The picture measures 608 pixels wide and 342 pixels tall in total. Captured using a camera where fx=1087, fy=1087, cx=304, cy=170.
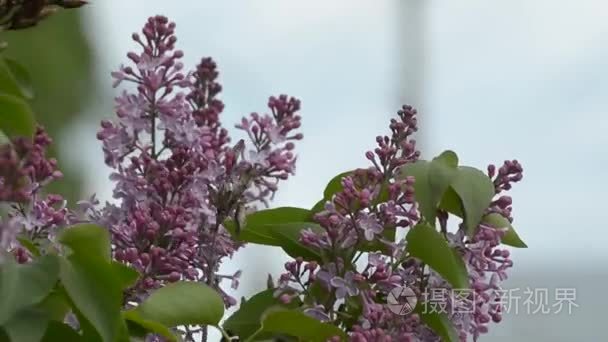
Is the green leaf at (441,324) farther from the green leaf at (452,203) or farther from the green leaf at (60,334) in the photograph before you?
the green leaf at (60,334)

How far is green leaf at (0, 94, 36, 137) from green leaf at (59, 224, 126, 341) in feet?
0.18

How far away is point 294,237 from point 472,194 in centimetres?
8

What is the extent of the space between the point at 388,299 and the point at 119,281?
0.12m

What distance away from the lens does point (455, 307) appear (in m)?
0.47

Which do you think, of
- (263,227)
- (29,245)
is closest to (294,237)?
(263,227)

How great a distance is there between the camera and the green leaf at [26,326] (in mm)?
375

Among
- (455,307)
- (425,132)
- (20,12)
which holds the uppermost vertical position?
(20,12)

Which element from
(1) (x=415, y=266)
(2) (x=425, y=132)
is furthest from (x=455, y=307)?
(2) (x=425, y=132)

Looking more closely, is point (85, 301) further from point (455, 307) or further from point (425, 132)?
point (425, 132)

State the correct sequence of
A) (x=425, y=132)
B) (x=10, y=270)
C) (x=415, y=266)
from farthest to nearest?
(x=425, y=132)
(x=415, y=266)
(x=10, y=270)

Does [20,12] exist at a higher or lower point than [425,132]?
higher

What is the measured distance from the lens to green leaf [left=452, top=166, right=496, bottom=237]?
18.4 inches

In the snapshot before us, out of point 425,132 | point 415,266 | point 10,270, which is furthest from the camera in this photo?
point 425,132

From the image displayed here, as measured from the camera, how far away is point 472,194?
0.47 meters
